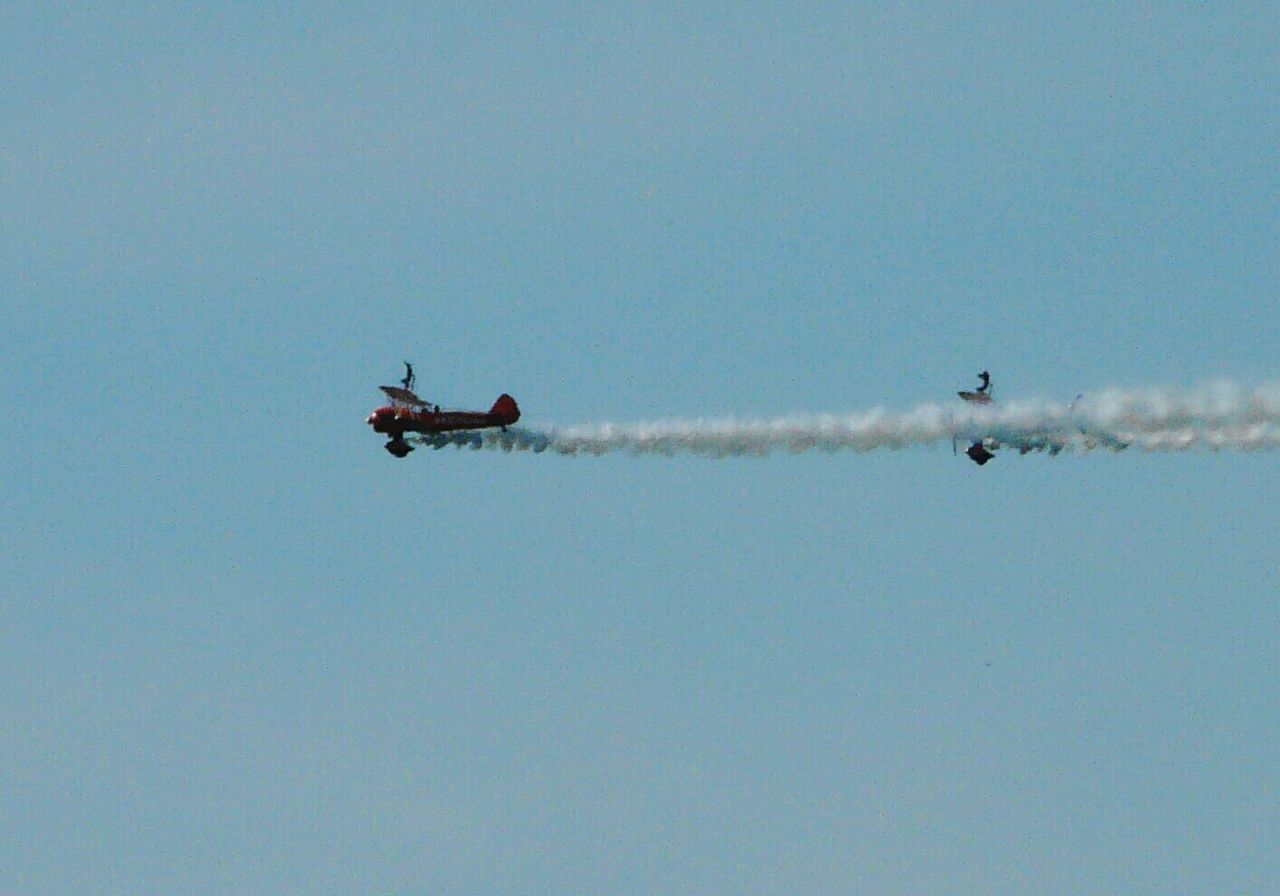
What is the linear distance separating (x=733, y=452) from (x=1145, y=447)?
15950mm

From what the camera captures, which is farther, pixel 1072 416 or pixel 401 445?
pixel 401 445

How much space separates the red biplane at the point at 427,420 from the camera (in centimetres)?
8606

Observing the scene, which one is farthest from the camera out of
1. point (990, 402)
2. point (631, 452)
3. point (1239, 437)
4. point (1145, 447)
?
point (631, 452)

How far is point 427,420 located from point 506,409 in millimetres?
2845

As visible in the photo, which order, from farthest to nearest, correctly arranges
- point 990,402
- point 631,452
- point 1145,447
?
Result: point 631,452, point 990,402, point 1145,447

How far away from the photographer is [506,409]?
3388 inches

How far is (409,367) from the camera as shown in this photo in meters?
88.5

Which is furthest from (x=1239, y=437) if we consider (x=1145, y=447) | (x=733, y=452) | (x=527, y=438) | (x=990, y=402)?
(x=527, y=438)

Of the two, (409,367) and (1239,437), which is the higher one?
(409,367)

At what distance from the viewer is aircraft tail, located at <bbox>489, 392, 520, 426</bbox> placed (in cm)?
8600

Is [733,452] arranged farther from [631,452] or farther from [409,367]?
[409,367]

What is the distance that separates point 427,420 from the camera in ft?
283

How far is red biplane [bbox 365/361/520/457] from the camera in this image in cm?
8606

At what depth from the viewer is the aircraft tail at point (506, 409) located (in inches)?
3386
